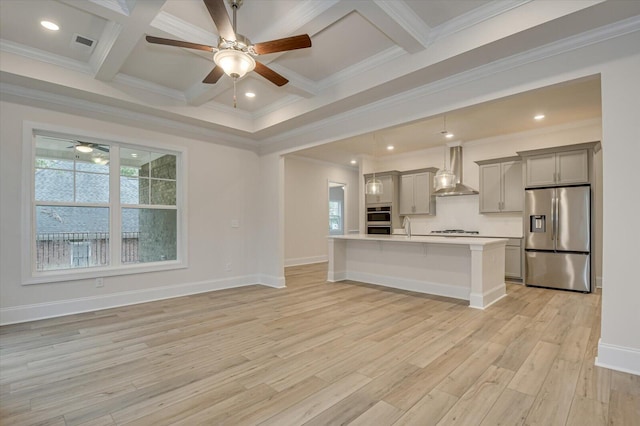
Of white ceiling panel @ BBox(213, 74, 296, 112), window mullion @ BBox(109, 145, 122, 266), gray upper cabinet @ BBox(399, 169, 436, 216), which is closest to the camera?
white ceiling panel @ BBox(213, 74, 296, 112)

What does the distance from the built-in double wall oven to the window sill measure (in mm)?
4833

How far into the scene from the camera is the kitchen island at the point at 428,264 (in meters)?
4.18

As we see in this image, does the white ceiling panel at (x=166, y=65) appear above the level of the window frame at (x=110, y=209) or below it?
above

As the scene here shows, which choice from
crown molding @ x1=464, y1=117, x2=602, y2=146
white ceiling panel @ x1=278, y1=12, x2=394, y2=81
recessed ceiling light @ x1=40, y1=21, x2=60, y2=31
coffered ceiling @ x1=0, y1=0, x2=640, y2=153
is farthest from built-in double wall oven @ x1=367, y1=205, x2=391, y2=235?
recessed ceiling light @ x1=40, y1=21, x2=60, y2=31

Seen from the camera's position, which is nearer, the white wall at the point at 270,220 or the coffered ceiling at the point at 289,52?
the coffered ceiling at the point at 289,52

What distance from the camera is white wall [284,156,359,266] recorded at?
8.06 metres

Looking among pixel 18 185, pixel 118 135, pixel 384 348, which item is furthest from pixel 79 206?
pixel 384 348

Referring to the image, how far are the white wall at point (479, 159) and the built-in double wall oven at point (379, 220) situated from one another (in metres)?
0.70

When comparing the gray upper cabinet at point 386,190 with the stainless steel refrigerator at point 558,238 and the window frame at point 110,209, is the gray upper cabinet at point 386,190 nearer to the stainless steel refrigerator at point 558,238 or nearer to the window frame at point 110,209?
the stainless steel refrigerator at point 558,238

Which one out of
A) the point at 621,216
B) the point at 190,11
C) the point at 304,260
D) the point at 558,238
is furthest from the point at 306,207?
the point at 621,216

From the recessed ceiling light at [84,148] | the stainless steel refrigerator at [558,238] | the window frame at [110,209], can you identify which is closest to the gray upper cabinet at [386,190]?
the stainless steel refrigerator at [558,238]

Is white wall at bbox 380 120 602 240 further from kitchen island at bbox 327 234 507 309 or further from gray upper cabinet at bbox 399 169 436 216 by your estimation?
kitchen island at bbox 327 234 507 309

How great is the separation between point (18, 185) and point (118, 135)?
1.28 metres

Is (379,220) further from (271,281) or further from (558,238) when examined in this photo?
(558,238)
